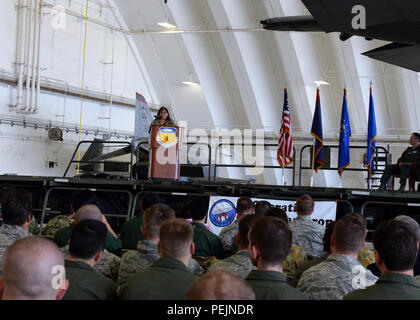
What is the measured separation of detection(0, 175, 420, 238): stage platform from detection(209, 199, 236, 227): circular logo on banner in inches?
6.8

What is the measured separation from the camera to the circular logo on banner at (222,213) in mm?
7520

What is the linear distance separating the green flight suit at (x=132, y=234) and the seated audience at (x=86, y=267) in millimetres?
2071

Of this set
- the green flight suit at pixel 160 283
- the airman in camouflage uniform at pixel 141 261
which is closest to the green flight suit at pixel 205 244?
the airman in camouflage uniform at pixel 141 261

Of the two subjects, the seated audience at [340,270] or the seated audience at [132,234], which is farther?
the seated audience at [132,234]

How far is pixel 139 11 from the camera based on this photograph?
55.8 feet

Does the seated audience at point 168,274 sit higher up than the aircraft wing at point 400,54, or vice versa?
the aircraft wing at point 400,54

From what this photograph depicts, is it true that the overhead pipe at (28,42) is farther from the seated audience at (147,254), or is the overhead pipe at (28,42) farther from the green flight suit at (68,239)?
the seated audience at (147,254)

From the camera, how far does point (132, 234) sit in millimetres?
4984

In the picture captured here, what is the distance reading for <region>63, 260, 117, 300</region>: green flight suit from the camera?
2520 mm

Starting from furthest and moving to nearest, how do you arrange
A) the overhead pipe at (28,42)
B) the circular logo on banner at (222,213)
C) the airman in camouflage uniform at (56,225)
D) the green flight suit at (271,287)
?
the overhead pipe at (28,42)
the circular logo on banner at (222,213)
the airman in camouflage uniform at (56,225)
the green flight suit at (271,287)

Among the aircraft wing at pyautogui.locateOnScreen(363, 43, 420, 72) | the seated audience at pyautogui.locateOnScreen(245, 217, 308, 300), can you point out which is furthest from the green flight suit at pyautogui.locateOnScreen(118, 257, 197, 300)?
the aircraft wing at pyautogui.locateOnScreen(363, 43, 420, 72)

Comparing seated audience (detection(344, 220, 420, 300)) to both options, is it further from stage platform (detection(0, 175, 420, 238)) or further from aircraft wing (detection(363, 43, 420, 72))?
stage platform (detection(0, 175, 420, 238))
